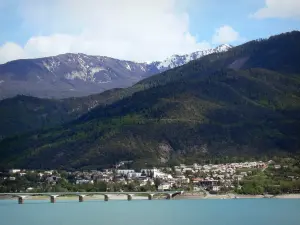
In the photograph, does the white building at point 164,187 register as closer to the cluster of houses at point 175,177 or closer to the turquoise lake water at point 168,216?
the cluster of houses at point 175,177

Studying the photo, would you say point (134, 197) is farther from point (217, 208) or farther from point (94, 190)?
point (217, 208)

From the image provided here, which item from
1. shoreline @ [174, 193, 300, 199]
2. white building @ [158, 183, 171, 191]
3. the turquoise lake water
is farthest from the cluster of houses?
the turquoise lake water

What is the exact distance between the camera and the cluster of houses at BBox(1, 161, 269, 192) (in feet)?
570

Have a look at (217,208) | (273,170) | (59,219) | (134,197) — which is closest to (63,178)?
(134,197)

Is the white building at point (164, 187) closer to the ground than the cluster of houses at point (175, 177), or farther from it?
closer to the ground

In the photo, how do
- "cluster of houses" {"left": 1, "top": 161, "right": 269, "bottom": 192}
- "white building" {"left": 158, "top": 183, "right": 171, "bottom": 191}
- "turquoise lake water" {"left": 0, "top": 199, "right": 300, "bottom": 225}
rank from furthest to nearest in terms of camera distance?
"cluster of houses" {"left": 1, "top": 161, "right": 269, "bottom": 192}, "white building" {"left": 158, "top": 183, "right": 171, "bottom": 191}, "turquoise lake water" {"left": 0, "top": 199, "right": 300, "bottom": 225}

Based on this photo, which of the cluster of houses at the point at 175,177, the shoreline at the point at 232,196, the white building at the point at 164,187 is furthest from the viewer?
the cluster of houses at the point at 175,177

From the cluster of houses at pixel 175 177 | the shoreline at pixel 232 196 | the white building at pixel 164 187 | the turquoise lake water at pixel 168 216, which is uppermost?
the cluster of houses at pixel 175 177

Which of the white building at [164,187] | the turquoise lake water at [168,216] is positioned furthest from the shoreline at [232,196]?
the turquoise lake water at [168,216]

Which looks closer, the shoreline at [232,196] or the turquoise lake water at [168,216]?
the turquoise lake water at [168,216]

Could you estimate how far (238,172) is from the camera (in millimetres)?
188750

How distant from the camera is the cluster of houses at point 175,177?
17375cm

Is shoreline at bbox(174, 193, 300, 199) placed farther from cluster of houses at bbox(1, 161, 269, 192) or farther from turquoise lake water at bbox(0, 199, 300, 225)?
turquoise lake water at bbox(0, 199, 300, 225)

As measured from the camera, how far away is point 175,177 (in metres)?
188
